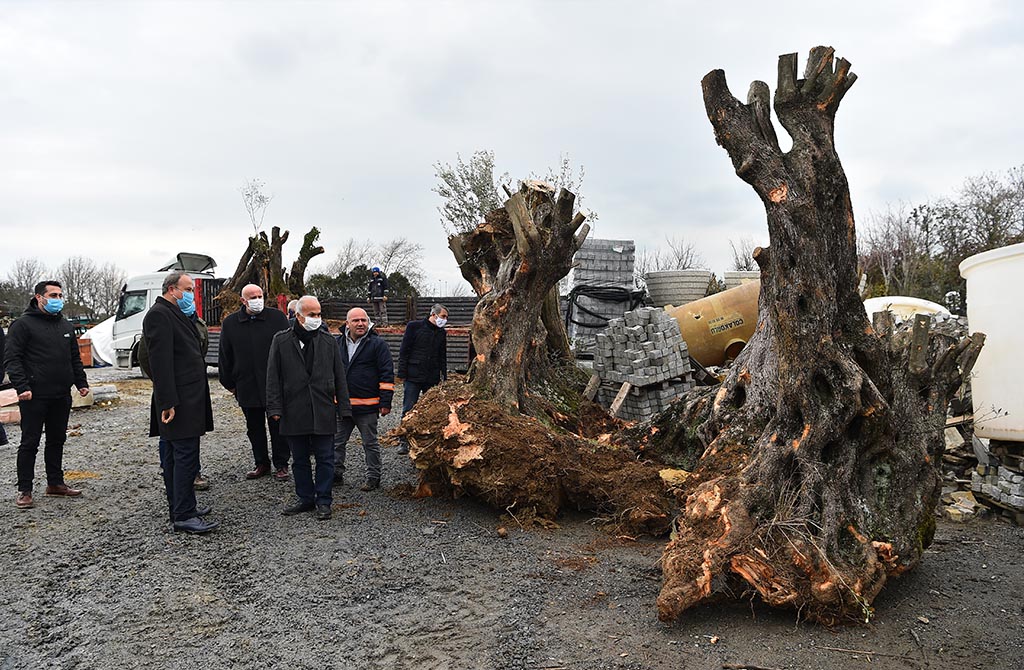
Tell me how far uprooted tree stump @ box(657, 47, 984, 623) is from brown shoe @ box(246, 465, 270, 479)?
4714mm

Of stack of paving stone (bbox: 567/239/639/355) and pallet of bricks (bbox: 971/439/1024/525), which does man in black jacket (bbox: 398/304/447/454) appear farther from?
stack of paving stone (bbox: 567/239/639/355)

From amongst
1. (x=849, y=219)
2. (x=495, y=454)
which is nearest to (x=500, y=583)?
(x=495, y=454)

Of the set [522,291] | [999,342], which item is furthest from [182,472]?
[999,342]

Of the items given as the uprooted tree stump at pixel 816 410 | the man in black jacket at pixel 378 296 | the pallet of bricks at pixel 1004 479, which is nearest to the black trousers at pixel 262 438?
the uprooted tree stump at pixel 816 410

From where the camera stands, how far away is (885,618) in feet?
13.5

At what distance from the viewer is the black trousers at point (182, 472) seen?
5590mm

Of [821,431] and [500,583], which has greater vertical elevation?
[821,431]

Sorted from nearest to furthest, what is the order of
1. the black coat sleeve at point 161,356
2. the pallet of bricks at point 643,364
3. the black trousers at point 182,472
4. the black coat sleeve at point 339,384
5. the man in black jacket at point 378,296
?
the black coat sleeve at point 161,356 < the black trousers at point 182,472 < the black coat sleeve at point 339,384 < the pallet of bricks at point 643,364 < the man in black jacket at point 378,296

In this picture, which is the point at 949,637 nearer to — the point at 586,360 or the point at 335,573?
the point at 335,573

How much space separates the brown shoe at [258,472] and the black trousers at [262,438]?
0.15 feet

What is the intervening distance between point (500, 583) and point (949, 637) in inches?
103

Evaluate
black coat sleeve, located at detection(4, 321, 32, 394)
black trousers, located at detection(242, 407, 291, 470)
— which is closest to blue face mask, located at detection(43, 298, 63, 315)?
black coat sleeve, located at detection(4, 321, 32, 394)

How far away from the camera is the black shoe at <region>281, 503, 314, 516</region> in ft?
20.3

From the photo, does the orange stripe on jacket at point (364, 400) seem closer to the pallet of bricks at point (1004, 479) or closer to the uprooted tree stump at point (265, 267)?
the pallet of bricks at point (1004, 479)
